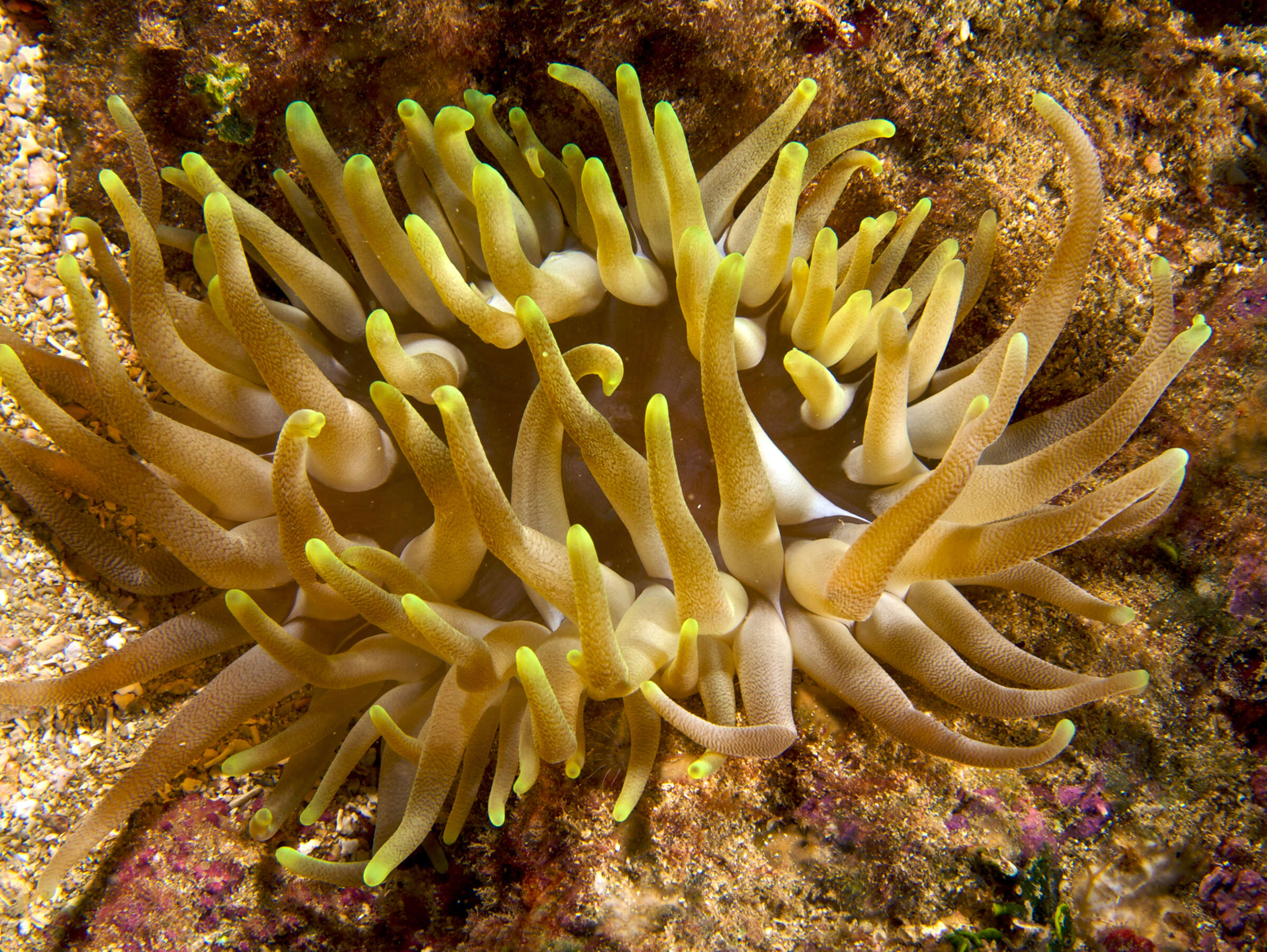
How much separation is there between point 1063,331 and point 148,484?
220cm

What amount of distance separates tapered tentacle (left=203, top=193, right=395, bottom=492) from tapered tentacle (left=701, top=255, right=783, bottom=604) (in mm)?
770

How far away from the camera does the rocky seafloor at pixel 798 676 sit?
5.15ft

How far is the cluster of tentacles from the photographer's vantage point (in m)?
1.41

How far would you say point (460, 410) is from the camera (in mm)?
1297

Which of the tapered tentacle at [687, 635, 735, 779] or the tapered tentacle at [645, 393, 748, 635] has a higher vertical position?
the tapered tentacle at [645, 393, 748, 635]

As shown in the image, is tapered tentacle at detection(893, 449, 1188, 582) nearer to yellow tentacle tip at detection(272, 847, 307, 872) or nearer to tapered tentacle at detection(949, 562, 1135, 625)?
tapered tentacle at detection(949, 562, 1135, 625)

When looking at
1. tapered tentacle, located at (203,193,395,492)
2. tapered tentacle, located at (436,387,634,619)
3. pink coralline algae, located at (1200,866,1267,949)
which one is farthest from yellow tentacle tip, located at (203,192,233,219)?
pink coralline algae, located at (1200,866,1267,949)

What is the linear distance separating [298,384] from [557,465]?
1.84 ft

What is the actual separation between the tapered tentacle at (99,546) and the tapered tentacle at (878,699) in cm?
146

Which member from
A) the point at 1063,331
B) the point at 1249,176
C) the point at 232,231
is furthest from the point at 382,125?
the point at 1249,176

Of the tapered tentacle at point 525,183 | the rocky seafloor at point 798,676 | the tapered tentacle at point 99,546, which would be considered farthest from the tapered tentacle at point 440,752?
the tapered tentacle at point 525,183

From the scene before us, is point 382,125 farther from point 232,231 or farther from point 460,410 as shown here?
point 460,410

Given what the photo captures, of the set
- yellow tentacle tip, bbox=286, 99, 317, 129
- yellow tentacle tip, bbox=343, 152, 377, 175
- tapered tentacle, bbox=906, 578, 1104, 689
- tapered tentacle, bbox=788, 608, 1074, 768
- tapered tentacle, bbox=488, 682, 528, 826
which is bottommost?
tapered tentacle, bbox=488, 682, 528, 826

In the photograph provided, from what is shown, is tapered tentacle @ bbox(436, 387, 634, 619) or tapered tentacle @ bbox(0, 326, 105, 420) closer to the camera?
tapered tentacle @ bbox(436, 387, 634, 619)
